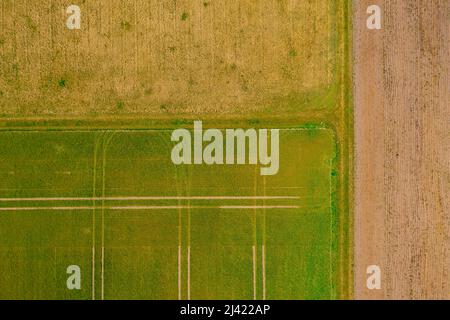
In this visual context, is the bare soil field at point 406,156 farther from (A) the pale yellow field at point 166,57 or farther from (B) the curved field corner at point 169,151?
(A) the pale yellow field at point 166,57

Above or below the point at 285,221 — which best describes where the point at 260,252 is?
below

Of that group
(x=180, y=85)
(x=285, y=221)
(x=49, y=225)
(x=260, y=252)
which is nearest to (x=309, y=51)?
(x=180, y=85)

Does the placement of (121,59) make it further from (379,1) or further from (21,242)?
(379,1)

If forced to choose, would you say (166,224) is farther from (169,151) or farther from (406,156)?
(406,156)

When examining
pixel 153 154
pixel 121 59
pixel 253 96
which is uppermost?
pixel 121 59

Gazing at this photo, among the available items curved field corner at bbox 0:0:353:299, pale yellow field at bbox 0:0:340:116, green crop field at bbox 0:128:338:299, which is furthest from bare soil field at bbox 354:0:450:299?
pale yellow field at bbox 0:0:340:116
